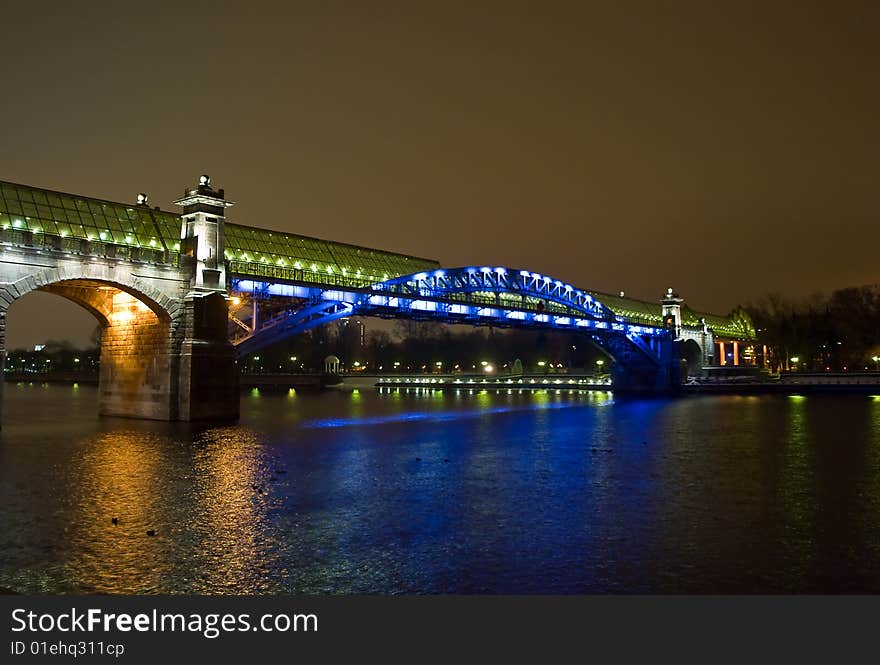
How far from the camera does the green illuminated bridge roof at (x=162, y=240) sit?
33500 mm

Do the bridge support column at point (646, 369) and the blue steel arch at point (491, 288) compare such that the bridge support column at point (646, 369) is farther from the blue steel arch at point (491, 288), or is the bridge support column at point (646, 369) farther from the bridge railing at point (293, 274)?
the bridge railing at point (293, 274)

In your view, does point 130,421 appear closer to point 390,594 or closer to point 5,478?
point 5,478

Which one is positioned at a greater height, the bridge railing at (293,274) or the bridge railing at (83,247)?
the bridge railing at (293,274)

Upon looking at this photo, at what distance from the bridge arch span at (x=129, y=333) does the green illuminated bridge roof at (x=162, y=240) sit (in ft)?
4.93

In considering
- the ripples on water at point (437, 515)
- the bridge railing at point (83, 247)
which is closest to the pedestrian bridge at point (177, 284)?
the bridge railing at point (83, 247)

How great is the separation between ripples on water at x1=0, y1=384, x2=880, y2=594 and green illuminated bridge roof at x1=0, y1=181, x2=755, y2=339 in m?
10.1

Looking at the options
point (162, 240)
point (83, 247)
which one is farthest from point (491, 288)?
point (83, 247)

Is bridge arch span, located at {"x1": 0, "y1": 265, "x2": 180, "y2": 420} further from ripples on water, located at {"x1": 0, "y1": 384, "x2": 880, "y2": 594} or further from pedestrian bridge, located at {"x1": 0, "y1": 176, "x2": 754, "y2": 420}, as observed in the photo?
ripples on water, located at {"x1": 0, "y1": 384, "x2": 880, "y2": 594}

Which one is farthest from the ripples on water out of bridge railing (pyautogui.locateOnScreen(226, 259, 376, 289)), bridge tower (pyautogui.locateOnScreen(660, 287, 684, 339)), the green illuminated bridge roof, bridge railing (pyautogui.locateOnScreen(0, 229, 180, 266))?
bridge tower (pyautogui.locateOnScreen(660, 287, 684, 339))

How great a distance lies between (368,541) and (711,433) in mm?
25572

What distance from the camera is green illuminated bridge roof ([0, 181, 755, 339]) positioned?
33.5 m

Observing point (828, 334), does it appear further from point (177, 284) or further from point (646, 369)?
point (177, 284)

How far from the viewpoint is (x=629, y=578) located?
9.86 m

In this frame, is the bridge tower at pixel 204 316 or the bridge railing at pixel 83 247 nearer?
the bridge railing at pixel 83 247
